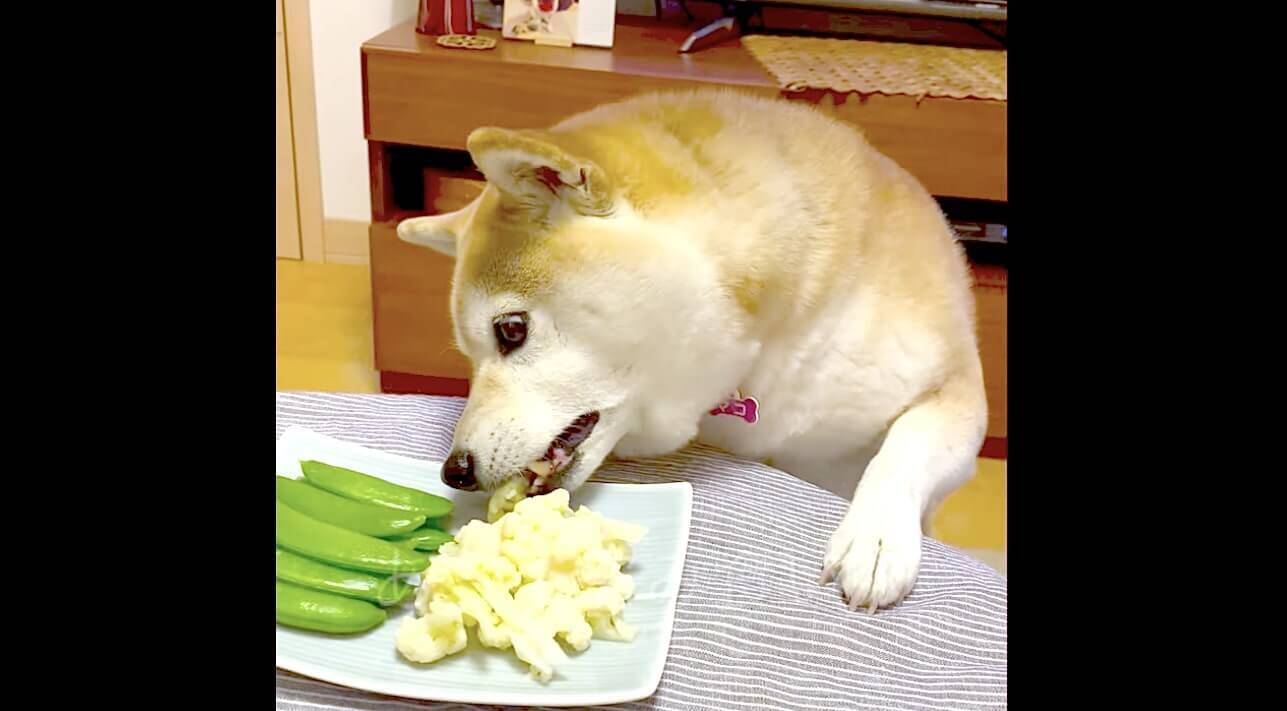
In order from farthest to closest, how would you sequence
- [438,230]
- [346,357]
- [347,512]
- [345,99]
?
[346,357], [345,99], [438,230], [347,512]

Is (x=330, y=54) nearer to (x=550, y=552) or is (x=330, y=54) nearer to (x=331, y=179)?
(x=331, y=179)

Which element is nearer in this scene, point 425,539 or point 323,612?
point 323,612

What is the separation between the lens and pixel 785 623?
716 millimetres

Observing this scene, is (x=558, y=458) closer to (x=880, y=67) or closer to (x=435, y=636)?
(x=435, y=636)

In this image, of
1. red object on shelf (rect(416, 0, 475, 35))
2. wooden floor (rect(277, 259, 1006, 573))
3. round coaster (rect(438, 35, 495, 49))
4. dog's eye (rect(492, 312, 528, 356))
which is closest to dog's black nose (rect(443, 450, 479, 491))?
dog's eye (rect(492, 312, 528, 356))

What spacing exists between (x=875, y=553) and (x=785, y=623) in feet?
0.39

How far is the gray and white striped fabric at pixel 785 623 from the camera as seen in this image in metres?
0.66

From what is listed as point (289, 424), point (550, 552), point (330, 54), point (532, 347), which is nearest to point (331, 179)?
point (330, 54)

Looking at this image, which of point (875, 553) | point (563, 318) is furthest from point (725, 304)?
point (875, 553)

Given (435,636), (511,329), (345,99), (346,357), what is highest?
(345,99)

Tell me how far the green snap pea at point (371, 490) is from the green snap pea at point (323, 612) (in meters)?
0.12

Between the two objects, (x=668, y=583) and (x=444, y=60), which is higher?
(x=444, y=60)

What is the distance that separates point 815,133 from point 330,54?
1.13 metres

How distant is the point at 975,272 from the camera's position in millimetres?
1973
